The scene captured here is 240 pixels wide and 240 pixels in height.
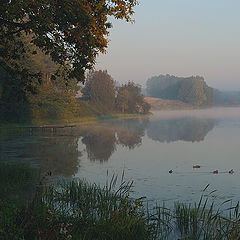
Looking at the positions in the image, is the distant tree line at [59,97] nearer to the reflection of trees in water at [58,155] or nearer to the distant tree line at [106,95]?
the distant tree line at [106,95]

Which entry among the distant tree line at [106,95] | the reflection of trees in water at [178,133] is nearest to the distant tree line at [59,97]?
the distant tree line at [106,95]

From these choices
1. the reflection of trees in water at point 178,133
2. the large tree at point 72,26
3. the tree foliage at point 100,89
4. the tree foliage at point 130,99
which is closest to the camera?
the large tree at point 72,26

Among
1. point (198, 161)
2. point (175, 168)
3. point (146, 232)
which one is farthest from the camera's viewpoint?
point (198, 161)

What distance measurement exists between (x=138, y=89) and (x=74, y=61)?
344 feet

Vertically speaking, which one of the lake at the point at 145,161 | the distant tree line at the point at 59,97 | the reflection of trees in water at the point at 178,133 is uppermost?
the distant tree line at the point at 59,97

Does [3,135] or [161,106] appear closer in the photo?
[3,135]

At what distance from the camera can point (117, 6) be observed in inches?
659

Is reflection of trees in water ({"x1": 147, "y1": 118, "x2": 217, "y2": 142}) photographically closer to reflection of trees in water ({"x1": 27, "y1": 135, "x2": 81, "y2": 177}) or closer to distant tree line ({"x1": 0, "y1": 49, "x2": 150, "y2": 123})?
reflection of trees in water ({"x1": 27, "y1": 135, "x2": 81, "y2": 177})

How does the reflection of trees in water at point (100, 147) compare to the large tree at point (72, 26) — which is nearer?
the large tree at point (72, 26)

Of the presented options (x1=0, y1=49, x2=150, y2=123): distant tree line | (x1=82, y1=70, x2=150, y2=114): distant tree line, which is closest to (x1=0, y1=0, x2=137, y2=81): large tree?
(x1=0, y1=49, x2=150, y2=123): distant tree line

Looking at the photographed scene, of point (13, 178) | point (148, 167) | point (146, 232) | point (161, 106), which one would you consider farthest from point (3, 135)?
point (161, 106)

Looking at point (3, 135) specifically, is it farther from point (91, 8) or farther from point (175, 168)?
point (91, 8)

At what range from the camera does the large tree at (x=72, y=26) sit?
1420 centimetres

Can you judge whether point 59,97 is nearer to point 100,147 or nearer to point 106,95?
point 100,147
